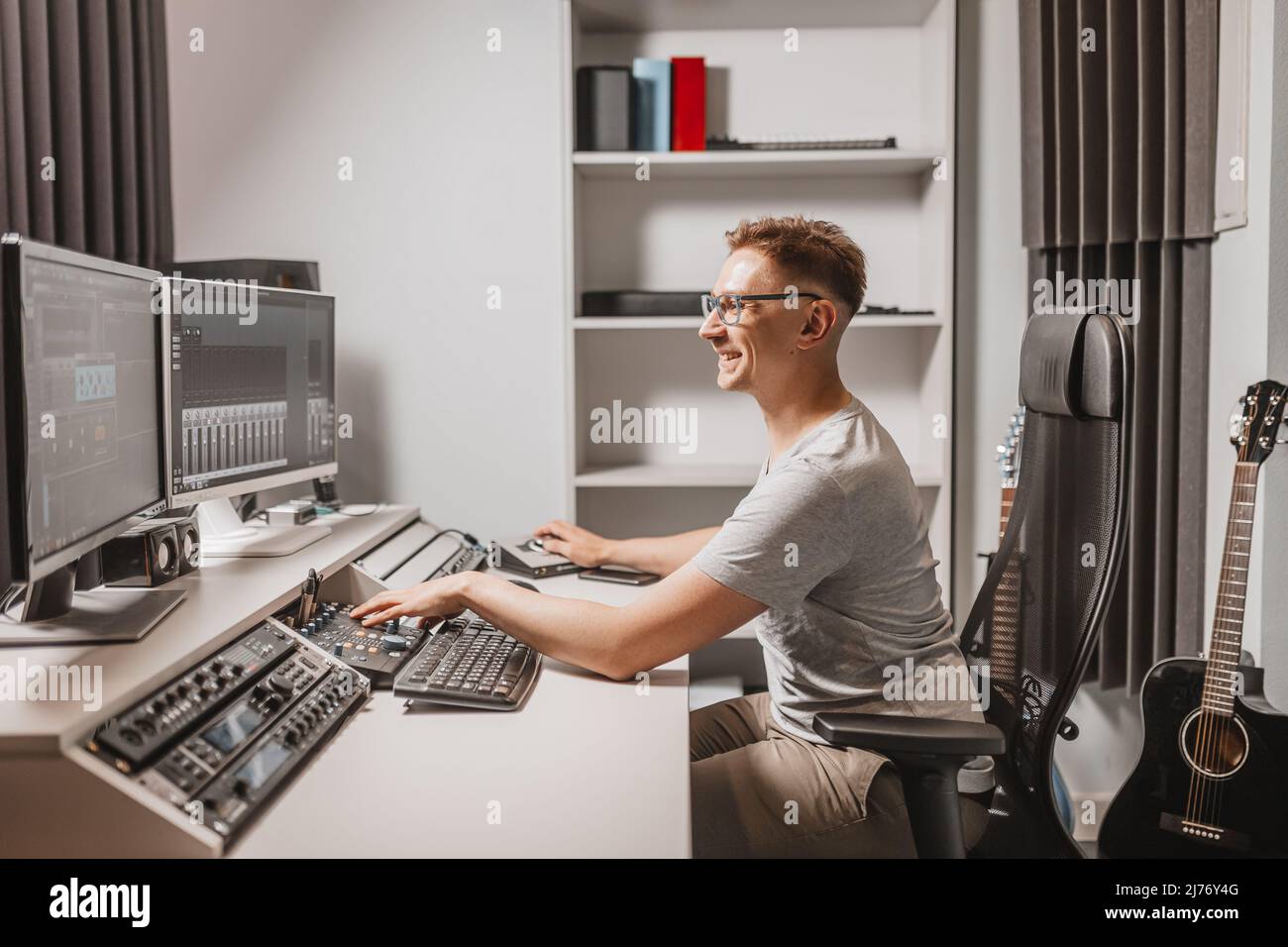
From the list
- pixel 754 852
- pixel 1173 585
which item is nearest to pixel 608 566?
pixel 754 852

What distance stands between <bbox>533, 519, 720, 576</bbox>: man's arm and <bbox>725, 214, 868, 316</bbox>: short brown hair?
62 cm

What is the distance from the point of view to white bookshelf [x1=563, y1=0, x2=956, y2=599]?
2553 mm

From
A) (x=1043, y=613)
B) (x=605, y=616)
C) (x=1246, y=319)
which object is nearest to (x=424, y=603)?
(x=605, y=616)

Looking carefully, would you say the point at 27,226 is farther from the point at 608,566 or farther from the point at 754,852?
the point at 754,852

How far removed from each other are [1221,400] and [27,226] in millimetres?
2585

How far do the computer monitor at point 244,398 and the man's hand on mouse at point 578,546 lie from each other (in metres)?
0.47

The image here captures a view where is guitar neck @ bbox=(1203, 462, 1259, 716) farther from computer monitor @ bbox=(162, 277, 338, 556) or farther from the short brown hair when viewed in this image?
computer monitor @ bbox=(162, 277, 338, 556)

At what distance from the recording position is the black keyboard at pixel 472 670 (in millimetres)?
1345

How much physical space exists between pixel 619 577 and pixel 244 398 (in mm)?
793

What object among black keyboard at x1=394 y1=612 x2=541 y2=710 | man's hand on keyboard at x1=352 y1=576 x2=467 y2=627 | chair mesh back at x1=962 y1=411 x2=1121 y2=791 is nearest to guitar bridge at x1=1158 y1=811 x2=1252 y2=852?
chair mesh back at x1=962 y1=411 x2=1121 y2=791

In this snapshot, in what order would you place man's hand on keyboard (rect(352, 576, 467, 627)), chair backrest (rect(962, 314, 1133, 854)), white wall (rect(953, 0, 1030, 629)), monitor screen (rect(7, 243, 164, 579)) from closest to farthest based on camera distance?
monitor screen (rect(7, 243, 164, 579)) → chair backrest (rect(962, 314, 1133, 854)) → man's hand on keyboard (rect(352, 576, 467, 627)) → white wall (rect(953, 0, 1030, 629))

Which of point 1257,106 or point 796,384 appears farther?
point 1257,106

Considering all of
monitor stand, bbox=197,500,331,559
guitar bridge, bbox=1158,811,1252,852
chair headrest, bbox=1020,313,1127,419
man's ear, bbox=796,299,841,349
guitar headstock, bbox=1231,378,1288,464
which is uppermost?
man's ear, bbox=796,299,841,349
